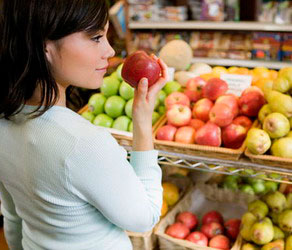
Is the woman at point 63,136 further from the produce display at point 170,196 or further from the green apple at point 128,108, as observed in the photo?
the produce display at point 170,196

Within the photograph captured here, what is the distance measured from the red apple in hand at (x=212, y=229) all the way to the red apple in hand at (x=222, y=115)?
1.75 feet

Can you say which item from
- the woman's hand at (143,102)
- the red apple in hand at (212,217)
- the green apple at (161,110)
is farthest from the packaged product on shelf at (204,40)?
the woman's hand at (143,102)

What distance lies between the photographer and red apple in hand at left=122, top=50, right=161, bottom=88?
119cm

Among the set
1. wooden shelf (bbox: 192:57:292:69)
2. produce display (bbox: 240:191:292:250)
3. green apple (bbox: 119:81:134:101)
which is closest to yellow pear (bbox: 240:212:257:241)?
produce display (bbox: 240:191:292:250)

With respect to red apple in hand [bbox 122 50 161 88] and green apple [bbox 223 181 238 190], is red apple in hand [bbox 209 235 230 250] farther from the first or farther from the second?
red apple in hand [bbox 122 50 161 88]

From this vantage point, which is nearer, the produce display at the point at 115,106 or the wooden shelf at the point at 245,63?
the produce display at the point at 115,106

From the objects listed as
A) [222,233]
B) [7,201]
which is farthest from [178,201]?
[7,201]

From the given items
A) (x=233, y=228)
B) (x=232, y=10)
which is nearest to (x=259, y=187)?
(x=233, y=228)

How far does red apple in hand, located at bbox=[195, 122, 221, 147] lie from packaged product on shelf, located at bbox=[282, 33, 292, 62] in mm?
1777

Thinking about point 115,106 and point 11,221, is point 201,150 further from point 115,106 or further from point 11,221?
point 11,221

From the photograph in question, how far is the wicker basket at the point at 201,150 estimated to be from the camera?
1427mm

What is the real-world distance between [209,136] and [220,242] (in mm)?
523

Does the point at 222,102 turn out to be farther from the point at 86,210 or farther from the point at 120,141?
the point at 86,210

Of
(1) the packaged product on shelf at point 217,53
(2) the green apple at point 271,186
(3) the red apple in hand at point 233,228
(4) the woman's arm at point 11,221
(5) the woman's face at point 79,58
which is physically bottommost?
(3) the red apple in hand at point 233,228
